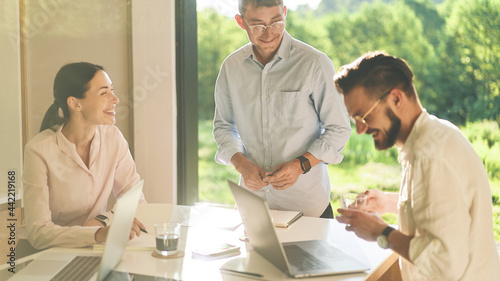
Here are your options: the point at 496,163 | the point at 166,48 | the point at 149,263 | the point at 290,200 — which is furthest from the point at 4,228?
the point at 496,163

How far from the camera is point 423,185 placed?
1.44m

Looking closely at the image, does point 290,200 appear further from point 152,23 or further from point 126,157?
point 152,23

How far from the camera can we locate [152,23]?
3459 millimetres

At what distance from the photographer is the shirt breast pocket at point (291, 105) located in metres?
2.40

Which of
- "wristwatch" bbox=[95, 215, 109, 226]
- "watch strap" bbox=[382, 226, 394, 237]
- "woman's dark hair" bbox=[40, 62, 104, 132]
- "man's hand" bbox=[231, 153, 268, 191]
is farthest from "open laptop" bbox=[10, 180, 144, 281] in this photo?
"watch strap" bbox=[382, 226, 394, 237]

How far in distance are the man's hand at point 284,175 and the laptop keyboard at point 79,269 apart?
78cm

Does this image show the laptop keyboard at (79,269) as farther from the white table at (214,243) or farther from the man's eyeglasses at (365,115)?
the man's eyeglasses at (365,115)

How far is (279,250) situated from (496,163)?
7.56 feet

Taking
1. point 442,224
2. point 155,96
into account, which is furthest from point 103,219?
point 155,96

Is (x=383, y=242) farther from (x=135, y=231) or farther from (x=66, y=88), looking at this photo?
(x=66, y=88)

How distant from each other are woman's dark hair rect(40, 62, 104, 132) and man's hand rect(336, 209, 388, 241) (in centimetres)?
108

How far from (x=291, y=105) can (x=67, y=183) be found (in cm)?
98

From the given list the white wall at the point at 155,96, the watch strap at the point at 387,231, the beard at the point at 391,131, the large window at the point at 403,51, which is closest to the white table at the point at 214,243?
the watch strap at the point at 387,231

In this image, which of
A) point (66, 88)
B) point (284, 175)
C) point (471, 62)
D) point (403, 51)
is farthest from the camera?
point (403, 51)
